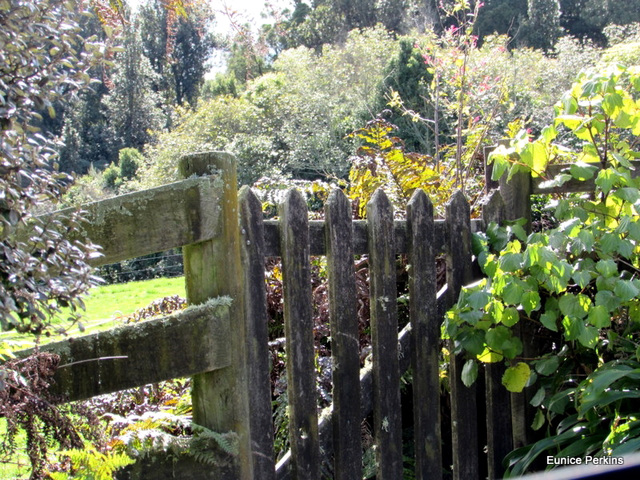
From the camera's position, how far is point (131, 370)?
1.89 m

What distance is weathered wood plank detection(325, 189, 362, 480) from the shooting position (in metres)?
2.44

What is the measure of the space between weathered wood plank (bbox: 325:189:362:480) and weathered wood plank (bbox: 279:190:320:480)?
5.4 inches

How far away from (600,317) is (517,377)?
503 mm

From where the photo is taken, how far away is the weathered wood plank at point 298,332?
2.30 metres

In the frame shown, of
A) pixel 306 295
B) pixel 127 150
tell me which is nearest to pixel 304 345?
pixel 306 295

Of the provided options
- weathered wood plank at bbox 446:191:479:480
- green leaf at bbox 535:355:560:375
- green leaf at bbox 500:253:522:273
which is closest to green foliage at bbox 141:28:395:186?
weathered wood plank at bbox 446:191:479:480

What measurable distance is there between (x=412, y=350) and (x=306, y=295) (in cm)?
74

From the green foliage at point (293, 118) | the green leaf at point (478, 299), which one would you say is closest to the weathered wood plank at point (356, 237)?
the green leaf at point (478, 299)

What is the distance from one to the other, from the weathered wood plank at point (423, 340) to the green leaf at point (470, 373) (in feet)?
0.41

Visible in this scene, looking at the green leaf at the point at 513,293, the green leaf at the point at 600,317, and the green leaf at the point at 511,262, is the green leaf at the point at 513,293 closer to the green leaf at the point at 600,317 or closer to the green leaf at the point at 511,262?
the green leaf at the point at 511,262

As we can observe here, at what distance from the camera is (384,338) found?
262 centimetres

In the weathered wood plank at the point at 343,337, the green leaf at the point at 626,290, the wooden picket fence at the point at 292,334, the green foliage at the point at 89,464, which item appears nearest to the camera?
the green foliage at the point at 89,464

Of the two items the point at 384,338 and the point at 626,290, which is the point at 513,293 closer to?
the point at 626,290

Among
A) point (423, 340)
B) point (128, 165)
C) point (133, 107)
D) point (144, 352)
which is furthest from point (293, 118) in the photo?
point (133, 107)
